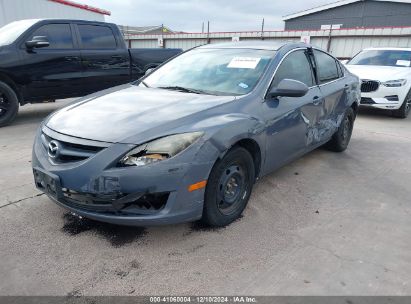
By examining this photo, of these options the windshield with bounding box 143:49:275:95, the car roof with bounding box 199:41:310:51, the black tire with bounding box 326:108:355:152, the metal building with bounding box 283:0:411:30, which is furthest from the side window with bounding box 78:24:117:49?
the metal building with bounding box 283:0:411:30

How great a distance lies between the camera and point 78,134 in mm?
2488

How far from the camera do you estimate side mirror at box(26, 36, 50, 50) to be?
577 cm

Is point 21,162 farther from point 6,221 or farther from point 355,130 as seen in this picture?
point 355,130

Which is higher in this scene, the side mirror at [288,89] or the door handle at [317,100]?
the side mirror at [288,89]

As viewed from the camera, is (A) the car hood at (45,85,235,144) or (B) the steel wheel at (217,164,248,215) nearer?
(A) the car hood at (45,85,235,144)

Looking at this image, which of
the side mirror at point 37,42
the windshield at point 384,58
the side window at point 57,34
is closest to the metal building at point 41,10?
the side window at point 57,34

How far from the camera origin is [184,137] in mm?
2443

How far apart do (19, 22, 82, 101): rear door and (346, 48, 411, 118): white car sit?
6.20m

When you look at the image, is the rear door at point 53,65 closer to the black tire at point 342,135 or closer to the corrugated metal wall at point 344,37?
the black tire at point 342,135

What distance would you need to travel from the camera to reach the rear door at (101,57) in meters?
6.68

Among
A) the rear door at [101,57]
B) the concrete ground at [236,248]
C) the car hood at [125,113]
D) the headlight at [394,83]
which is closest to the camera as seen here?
the concrete ground at [236,248]

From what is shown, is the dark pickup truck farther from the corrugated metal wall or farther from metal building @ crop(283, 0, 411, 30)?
metal building @ crop(283, 0, 411, 30)

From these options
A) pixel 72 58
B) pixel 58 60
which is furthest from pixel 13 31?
pixel 72 58

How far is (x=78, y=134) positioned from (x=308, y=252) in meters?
1.93
